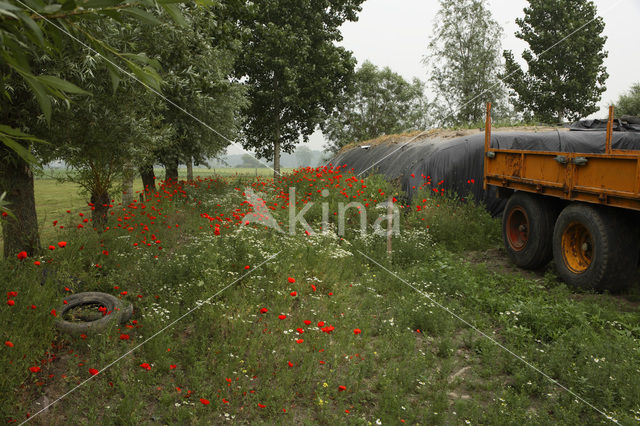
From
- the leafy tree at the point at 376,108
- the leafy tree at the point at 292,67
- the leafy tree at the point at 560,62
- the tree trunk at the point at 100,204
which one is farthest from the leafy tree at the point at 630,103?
the tree trunk at the point at 100,204

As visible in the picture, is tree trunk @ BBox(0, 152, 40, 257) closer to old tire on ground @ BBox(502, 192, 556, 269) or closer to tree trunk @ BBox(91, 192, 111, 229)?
tree trunk @ BBox(91, 192, 111, 229)

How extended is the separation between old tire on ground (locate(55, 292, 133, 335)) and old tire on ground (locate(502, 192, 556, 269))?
697cm

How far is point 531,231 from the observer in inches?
313

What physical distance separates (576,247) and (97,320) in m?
7.35

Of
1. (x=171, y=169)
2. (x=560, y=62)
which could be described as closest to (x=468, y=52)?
(x=560, y=62)

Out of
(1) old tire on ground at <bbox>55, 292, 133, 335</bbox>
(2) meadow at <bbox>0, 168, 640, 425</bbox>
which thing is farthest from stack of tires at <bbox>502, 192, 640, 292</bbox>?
(1) old tire on ground at <bbox>55, 292, 133, 335</bbox>

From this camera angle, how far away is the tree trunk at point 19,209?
628cm

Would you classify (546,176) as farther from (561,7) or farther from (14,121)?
(561,7)

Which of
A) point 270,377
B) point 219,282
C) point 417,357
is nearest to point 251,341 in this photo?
point 270,377

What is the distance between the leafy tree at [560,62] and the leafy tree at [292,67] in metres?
12.7

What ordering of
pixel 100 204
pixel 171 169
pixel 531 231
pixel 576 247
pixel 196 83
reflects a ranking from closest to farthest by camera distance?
1. pixel 576 247
2. pixel 531 231
3. pixel 100 204
4. pixel 196 83
5. pixel 171 169

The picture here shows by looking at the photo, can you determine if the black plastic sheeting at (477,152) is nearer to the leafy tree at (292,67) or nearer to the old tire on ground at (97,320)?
the old tire on ground at (97,320)

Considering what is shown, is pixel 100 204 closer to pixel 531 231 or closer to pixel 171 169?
pixel 171 169

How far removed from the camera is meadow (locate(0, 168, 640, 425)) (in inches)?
148
